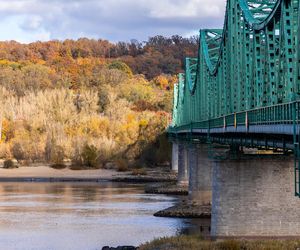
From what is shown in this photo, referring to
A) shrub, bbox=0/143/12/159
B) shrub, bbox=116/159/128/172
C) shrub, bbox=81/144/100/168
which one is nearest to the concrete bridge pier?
shrub, bbox=116/159/128/172

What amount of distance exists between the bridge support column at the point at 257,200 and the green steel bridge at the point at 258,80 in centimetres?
145

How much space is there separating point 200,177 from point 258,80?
2961 cm

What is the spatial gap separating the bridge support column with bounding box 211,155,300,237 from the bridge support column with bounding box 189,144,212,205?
2439cm

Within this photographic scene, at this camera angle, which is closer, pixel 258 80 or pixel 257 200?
pixel 258 80

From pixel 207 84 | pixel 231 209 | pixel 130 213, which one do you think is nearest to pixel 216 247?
pixel 231 209

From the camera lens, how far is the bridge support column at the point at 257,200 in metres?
37.8

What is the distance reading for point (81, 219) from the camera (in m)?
54.9

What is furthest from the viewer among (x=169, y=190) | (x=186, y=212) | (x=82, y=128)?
(x=82, y=128)

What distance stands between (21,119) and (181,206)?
294ft

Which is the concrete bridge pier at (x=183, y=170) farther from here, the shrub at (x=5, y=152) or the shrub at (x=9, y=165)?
the shrub at (x=5, y=152)

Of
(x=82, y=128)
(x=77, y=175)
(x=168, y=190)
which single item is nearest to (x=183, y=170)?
(x=168, y=190)

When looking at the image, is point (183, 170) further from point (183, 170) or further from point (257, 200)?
point (257, 200)

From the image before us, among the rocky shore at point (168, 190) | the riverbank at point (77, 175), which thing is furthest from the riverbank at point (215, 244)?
the riverbank at point (77, 175)

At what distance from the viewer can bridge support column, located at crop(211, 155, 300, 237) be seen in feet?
124
